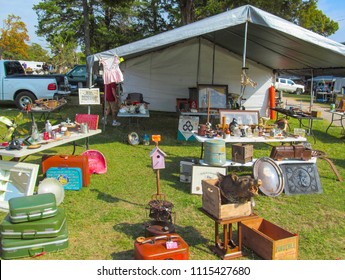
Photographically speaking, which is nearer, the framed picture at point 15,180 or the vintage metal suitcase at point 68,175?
the framed picture at point 15,180

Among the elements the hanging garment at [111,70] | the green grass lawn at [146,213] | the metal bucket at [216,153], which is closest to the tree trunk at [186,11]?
the hanging garment at [111,70]

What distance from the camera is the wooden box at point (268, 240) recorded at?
3084 mm

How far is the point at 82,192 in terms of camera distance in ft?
16.3

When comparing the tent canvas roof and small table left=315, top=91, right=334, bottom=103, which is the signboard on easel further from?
small table left=315, top=91, right=334, bottom=103

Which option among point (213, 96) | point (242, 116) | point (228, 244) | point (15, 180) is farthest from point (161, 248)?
point (213, 96)

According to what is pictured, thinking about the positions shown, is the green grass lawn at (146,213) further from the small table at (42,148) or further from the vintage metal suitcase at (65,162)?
the small table at (42,148)

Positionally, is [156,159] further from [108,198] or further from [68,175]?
[68,175]

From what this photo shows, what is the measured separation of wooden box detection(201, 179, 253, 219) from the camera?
3.11 meters

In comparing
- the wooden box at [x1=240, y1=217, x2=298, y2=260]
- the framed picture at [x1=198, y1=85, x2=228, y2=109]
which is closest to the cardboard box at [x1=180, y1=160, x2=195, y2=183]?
the wooden box at [x1=240, y1=217, x2=298, y2=260]

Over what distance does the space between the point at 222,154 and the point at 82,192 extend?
218 centimetres

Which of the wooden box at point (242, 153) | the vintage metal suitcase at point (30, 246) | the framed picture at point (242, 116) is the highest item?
the framed picture at point (242, 116)

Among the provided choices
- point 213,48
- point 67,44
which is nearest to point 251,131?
point 213,48

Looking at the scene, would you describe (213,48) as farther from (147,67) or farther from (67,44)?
(67,44)

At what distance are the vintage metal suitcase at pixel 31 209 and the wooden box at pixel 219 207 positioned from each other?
1560 mm
